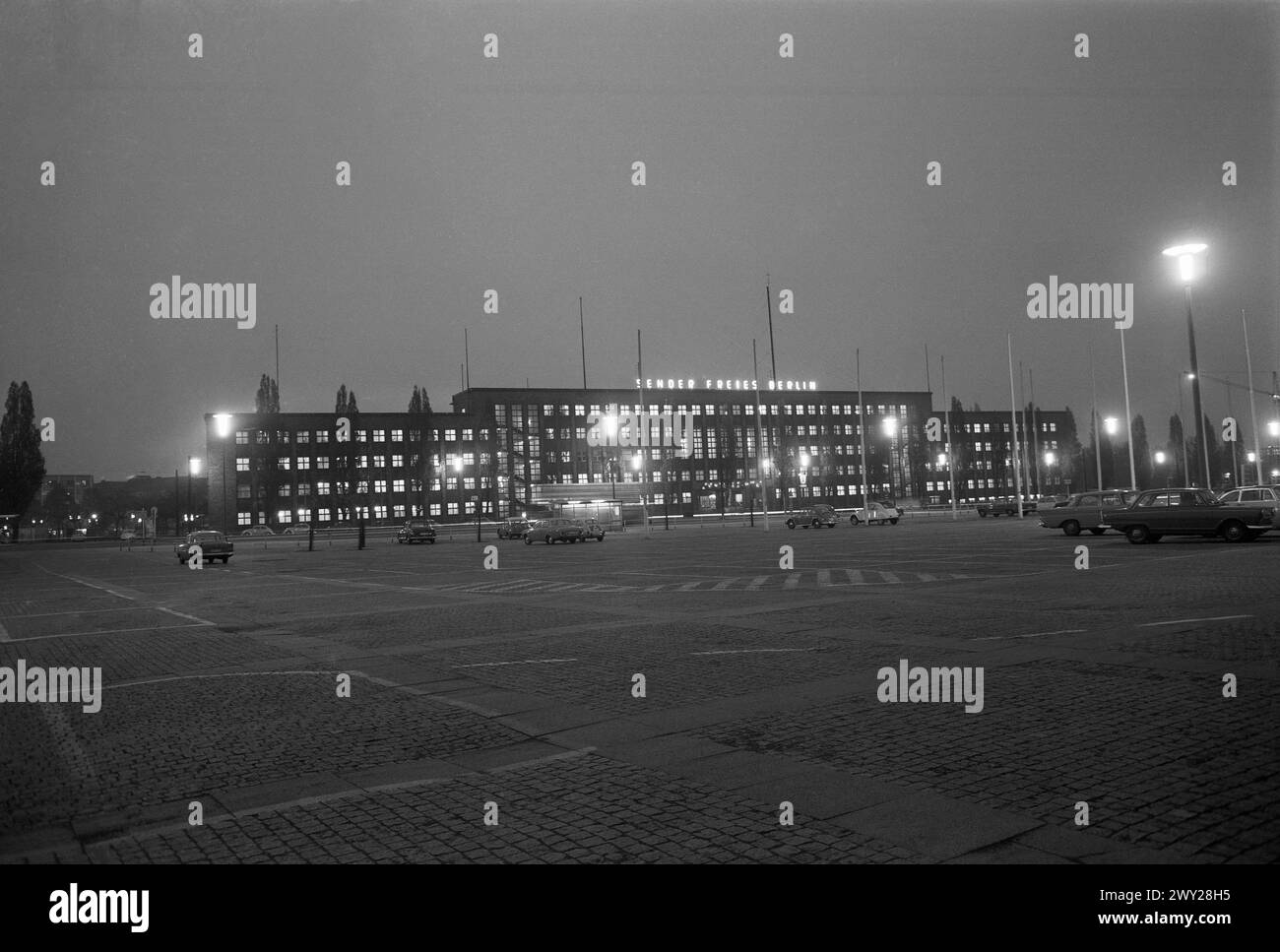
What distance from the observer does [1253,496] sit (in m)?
32.2

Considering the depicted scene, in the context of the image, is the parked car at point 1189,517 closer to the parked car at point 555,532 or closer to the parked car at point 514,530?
the parked car at point 555,532

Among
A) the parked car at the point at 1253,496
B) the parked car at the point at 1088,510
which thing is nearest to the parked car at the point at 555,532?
the parked car at the point at 1088,510

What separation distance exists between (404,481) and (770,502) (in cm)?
5811

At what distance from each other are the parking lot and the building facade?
270ft

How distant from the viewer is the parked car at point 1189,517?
95.6ft

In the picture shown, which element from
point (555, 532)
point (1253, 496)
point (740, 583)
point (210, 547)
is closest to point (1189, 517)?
point (1253, 496)

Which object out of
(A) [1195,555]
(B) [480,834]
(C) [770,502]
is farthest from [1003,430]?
(B) [480,834]

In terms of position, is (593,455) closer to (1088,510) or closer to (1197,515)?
(1088,510)

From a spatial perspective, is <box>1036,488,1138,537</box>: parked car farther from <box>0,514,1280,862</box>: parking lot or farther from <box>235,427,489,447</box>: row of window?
<box>235,427,489,447</box>: row of window

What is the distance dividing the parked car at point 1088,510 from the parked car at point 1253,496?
4.30 meters

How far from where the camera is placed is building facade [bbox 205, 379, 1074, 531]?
394 feet

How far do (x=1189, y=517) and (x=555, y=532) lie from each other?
116ft

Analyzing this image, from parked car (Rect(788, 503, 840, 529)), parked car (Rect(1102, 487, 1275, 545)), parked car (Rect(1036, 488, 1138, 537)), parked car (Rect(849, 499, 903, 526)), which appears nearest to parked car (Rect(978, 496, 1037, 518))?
parked car (Rect(849, 499, 903, 526))

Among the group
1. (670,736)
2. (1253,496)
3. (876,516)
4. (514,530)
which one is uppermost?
(1253,496)
